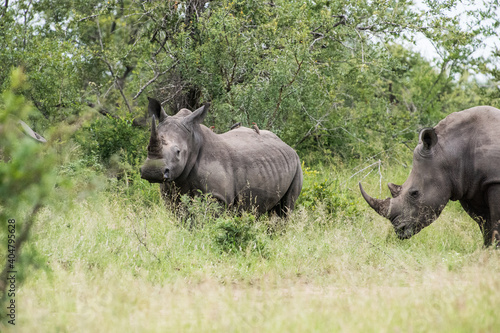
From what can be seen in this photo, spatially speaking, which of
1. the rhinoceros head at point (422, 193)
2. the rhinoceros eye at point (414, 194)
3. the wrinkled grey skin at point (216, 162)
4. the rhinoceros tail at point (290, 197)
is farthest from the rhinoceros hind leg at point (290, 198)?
the rhinoceros eye at point (414, 194)

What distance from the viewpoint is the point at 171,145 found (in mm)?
7059

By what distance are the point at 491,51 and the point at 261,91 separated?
17.0 feet

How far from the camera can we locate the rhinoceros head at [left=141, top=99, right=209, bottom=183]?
6820mm

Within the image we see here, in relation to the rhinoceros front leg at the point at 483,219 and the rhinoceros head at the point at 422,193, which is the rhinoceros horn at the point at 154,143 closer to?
the rhinoceros head at the point at 422,193

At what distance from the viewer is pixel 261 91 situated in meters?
10.1

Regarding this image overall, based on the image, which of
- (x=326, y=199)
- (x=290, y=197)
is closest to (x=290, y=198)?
(x=290, y=197)

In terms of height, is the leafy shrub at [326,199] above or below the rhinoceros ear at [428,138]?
below

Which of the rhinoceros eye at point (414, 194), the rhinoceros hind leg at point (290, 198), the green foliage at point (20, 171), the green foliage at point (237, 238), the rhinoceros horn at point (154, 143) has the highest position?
the green foliage at point (20, 171)

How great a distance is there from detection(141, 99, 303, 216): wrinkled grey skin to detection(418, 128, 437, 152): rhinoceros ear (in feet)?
6.60

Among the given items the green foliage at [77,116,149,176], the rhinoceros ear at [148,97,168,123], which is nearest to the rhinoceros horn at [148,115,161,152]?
the rhinoceros ear at [148,97,168,123]

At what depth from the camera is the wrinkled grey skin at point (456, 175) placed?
6.61 metres

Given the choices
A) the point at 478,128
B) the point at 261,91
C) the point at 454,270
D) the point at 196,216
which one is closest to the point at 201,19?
the point at 261,91

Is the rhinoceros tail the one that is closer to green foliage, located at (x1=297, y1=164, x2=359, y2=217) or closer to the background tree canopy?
green foliage, located at (x1=297, y1=164, x2=359, y2=217)

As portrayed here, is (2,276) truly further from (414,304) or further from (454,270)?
(454,270)
